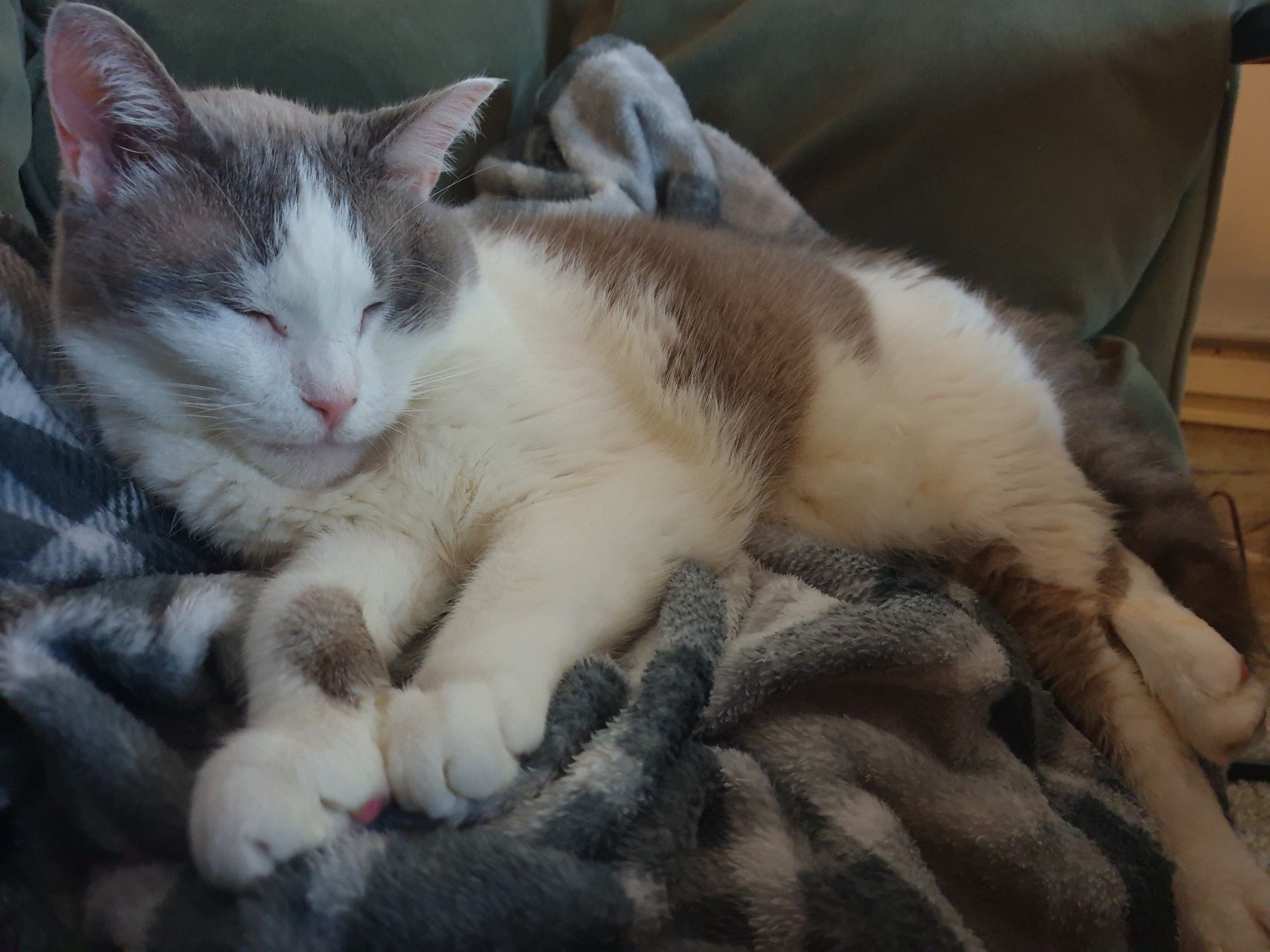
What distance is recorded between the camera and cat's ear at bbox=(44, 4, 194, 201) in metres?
0.76

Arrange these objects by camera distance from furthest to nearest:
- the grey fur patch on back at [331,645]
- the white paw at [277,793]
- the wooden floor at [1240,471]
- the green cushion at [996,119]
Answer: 1. the wooden floor at [1240,471]
2. the green cushion at [996,119]
3. the grey fur patch on back at [331,645]
4. the white paw at [277,793]

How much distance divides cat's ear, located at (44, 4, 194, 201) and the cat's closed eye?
0.71 ft

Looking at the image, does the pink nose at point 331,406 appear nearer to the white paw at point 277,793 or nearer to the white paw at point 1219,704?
the white paw at point 277,793

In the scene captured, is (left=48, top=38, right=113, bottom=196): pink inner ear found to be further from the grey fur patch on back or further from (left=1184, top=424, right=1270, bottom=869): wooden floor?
(left=1184, top=424, right=1270, bottom=869): wooden floor

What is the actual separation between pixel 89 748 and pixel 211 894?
6.1 inches

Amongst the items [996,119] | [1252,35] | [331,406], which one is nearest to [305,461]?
[331,406]

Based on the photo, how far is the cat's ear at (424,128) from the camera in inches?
36.4

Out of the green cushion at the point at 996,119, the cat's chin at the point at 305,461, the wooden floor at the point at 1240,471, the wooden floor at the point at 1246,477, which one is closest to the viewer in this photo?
the cat's chin at the point at 305,461

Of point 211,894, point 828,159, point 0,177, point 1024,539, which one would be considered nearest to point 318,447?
point 211,894

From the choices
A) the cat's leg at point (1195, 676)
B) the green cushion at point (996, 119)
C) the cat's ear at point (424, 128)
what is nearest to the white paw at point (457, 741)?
the cat's ear at point (424, 128)

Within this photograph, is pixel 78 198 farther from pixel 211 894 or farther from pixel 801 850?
pixel 801 850

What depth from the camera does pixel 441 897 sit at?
0.57m

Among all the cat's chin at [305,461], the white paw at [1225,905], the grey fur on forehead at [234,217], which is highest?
the grey fur on forehead at [234,217]

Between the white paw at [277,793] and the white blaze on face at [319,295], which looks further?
the white blaze on face at [319,295]
